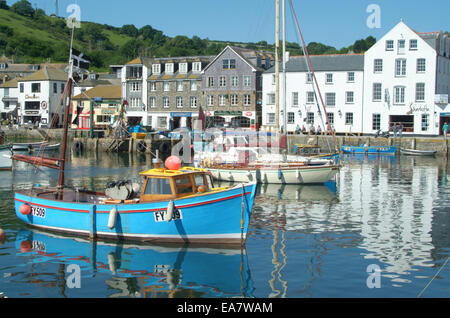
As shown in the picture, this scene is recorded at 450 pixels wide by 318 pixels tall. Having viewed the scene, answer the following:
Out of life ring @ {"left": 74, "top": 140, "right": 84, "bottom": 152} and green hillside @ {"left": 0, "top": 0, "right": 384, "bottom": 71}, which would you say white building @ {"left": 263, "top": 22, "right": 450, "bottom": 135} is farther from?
green hillside @ {"left": 0, "top": 0, "right": 384, "bottom": 71}

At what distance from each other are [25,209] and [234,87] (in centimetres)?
5584

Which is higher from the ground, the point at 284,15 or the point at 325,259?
the point at 284,15

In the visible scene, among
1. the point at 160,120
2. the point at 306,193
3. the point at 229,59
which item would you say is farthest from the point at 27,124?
the point at 306,193

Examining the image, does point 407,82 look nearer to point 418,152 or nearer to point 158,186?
point 418,152

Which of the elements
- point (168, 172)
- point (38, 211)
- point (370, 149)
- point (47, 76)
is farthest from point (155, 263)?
point (47, 76)

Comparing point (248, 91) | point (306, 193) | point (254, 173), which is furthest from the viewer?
point (248, 91)

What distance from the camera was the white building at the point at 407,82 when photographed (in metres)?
61.7

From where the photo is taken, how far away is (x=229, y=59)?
7488cm

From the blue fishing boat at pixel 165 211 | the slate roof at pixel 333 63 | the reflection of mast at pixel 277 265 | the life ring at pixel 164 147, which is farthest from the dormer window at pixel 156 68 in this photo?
the reflection of mast at pixel 277 265

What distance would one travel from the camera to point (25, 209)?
21.3 meters

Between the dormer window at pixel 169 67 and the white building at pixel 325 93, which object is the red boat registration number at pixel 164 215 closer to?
the white building at pixel 325 93

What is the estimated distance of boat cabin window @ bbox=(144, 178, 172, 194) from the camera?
61.4 feet

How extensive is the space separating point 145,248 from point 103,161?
117ft
